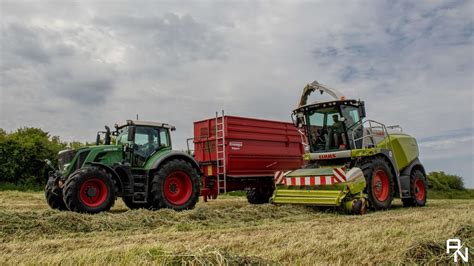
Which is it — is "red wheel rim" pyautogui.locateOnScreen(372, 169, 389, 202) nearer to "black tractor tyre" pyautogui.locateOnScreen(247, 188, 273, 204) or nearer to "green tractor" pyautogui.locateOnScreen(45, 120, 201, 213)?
A: "black tractor tyre" pyautogui.locateOnScreen(247, 188, 273, 204)

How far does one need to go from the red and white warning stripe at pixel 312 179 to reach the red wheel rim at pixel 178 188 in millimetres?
1989

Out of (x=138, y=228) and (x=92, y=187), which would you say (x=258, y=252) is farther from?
(x=92, y=187)

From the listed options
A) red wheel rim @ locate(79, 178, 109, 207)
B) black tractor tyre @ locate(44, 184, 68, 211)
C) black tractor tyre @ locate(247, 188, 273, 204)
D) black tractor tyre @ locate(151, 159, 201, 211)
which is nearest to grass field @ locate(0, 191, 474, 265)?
red wheel rim @ locate(79, 178, 109, 207)

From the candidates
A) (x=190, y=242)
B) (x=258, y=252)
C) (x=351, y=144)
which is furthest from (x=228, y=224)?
(x=351, y=144)

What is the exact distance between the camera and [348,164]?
9656 mm

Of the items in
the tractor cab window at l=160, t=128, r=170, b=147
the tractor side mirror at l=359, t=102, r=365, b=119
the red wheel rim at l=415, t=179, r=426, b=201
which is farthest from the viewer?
the red wheel rim at l=415, t=179, r=426, b=201

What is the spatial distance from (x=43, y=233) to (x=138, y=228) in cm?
123

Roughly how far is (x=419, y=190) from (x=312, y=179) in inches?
141

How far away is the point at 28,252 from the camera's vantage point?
14.2 ft

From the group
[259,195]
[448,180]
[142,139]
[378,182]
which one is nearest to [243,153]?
[259,195]

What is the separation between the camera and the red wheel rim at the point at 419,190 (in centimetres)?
1098

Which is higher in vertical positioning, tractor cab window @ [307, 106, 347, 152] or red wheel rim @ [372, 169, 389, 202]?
tractor cab window @ [307, 106, 347, 152]

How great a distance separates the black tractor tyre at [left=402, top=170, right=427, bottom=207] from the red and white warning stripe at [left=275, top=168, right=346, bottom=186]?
2.75 meters

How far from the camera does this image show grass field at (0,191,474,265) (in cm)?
378
